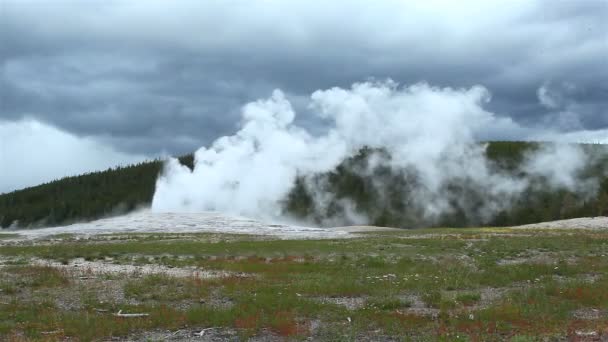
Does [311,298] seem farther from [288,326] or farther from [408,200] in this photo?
[408,200]

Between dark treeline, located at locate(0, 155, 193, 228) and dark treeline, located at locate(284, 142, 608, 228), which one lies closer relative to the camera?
dark treeline, located at locate(284, 142, 608, 228)

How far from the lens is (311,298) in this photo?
21734 millimetres

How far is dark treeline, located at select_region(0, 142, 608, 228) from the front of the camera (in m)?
148

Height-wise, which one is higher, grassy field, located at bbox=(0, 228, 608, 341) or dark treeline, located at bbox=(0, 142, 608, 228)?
dark treeline, located at bbox=(0, 142, 608, 228)

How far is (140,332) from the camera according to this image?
16656mm

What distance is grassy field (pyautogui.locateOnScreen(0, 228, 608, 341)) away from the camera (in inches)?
646

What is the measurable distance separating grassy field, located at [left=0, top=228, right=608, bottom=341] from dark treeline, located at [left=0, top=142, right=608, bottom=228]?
10742cm

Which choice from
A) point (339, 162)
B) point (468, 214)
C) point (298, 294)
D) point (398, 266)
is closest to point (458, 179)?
point (468, 214)

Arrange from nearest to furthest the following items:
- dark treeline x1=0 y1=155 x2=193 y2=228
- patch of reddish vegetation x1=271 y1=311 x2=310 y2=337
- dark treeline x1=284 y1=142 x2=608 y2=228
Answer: patch of reddish vegetation x1=271 y1=311 x2=310 y2=337
dark treeline x1=284 y1=142 x2=608 y2=228
dark treeline x1=0 y1=155 x2=193 y2=228

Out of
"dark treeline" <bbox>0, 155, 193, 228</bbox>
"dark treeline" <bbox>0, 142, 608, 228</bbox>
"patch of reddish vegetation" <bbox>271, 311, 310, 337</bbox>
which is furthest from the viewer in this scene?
"dark treeline" <bbox>0, 155, 193, 228</bbox>

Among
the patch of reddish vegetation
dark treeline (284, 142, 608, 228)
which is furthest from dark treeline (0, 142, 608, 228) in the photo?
the patch of reddish vegetation

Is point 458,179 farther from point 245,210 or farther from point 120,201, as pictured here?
point 120,201

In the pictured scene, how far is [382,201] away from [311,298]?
5402 inches

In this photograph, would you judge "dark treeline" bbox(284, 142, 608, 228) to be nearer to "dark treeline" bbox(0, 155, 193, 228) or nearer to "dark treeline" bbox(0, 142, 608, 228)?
"dark treeline" bbox(0, 142, 608, 228)
